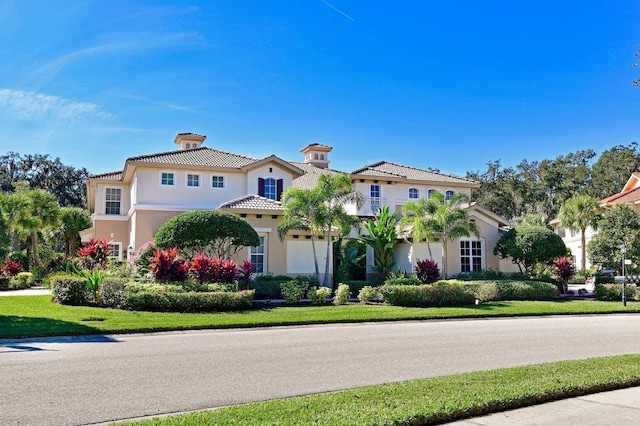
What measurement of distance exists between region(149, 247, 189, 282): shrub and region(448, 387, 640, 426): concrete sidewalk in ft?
48.9

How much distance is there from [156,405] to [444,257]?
866 inches

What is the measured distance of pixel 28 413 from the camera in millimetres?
6258

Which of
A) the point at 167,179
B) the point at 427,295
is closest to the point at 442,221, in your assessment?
the point at 427,295

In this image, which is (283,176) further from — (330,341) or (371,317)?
(330,341)

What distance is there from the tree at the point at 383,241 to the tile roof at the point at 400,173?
736cm

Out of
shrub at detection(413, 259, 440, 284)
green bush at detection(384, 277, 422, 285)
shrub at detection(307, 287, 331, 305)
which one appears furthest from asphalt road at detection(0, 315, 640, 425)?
shrub at detection(413, 259, 440, 284)

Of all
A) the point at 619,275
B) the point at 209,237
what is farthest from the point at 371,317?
the point at 619,275

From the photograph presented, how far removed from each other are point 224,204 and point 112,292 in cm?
869

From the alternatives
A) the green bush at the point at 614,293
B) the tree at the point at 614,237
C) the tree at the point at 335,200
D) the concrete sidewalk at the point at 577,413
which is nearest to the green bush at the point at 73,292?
the tree at the point at 335,200

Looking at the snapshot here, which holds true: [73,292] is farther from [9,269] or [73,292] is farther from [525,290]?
[525,290]

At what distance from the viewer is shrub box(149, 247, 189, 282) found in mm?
19328

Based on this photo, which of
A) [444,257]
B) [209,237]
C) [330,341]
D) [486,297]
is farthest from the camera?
[444,257]

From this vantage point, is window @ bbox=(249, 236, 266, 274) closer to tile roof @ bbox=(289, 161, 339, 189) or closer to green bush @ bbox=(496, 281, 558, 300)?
tile roof @ bbox=(289, 161, 339, 189)

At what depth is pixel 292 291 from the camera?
21.0 m
